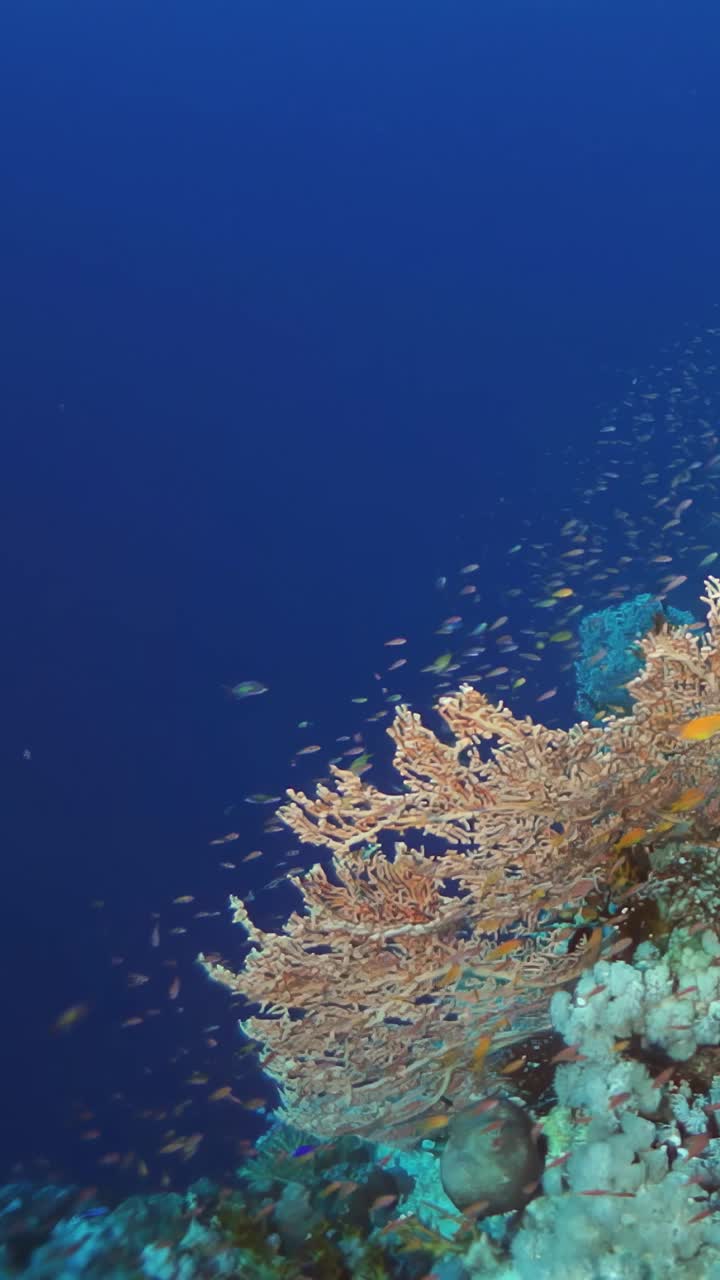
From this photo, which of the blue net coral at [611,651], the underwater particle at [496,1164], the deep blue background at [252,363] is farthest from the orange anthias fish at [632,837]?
the deep blue background at [252,363]

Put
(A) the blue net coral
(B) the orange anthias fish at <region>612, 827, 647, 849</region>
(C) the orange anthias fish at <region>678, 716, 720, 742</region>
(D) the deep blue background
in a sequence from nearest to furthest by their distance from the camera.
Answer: (C) the orange anthias fish at <region>678, 716, 720, 742</region>, (B) the orange anthias fish at <region>612, 827, 647, 849</region>, (A) the blue net coral, (D) the deep blue background

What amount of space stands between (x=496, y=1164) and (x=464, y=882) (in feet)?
3.93

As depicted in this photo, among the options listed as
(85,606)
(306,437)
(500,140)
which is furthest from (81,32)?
(85,606)

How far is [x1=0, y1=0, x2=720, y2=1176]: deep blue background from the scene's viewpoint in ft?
80.8

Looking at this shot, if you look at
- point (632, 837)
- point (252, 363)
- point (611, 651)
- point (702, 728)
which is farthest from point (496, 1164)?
point (252, 363)

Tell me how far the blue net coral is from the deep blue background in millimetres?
17368

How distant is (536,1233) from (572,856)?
4.92 feet

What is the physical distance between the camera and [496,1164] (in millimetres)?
3615

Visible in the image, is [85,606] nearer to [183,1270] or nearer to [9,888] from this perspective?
[9,888]

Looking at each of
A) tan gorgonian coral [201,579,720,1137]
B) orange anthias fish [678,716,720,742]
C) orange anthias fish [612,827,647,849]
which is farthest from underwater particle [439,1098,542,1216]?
orange anthias fish [678,716,720,742]

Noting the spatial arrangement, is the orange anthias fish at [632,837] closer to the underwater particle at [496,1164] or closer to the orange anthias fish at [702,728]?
the orange anthias fish at [702,728]

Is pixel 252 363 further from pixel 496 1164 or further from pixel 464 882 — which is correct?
pixel 496 1164

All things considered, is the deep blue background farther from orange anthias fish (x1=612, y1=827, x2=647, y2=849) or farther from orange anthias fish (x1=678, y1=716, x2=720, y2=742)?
orange anthias fish (x1=678, y1=716, x2=720, y2=742)

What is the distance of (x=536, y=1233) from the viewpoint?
3309mm
